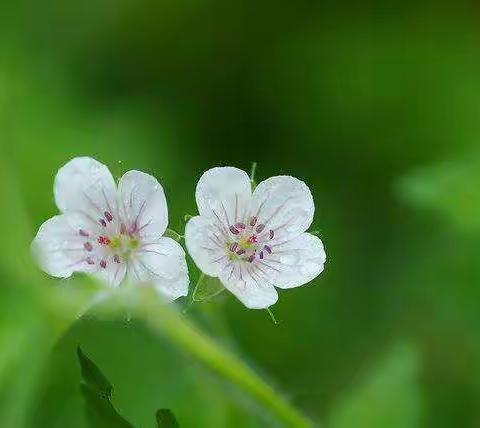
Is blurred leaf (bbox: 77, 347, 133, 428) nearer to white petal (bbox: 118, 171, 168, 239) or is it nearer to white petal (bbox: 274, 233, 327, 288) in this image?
white petal (bbox: 118, 171, 168, 239)

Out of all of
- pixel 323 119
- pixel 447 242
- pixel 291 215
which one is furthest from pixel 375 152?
pixel 291 215

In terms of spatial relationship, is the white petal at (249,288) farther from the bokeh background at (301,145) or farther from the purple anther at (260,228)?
the bokeh background at (301,145)

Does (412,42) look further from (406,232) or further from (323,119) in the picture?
(406,232)

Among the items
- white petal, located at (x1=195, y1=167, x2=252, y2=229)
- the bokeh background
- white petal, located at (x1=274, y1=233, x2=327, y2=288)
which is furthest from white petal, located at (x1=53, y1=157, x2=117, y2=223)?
the bokeh background

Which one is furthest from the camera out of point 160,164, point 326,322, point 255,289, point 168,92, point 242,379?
point 168,92

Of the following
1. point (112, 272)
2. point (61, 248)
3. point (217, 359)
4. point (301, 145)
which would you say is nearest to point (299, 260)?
point (217, 359)

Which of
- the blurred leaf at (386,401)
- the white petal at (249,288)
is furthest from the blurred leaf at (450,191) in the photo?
the white petal at (249,288)
